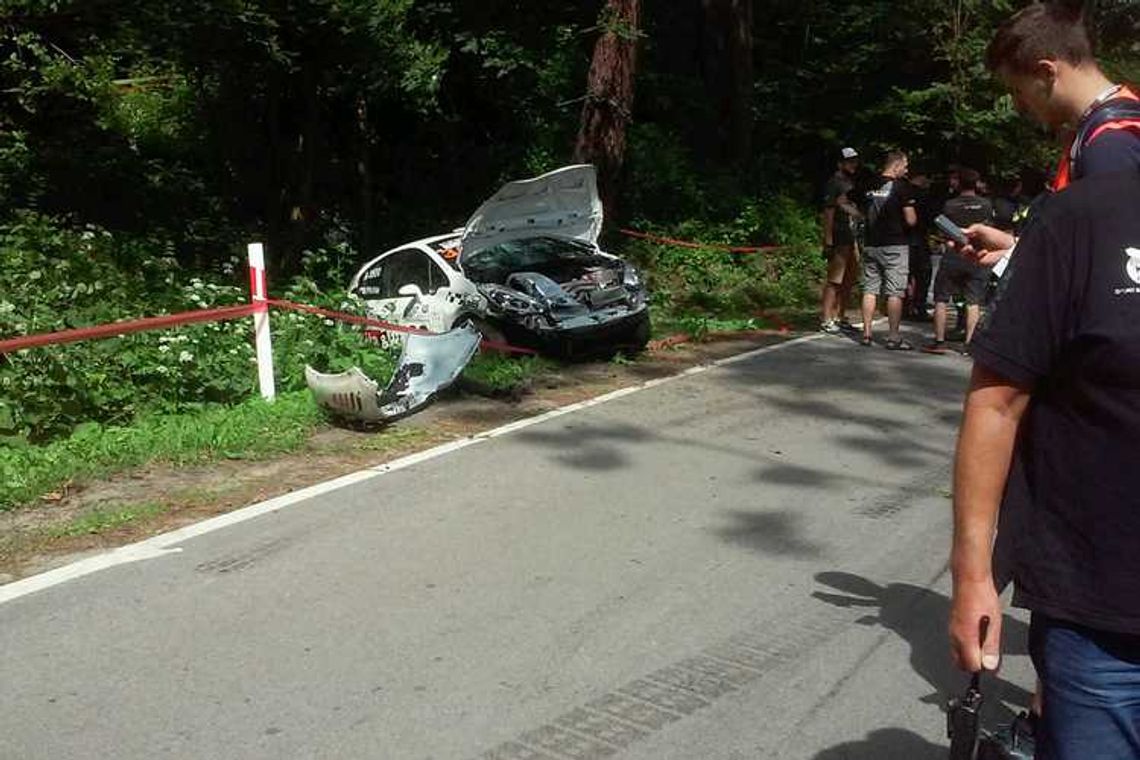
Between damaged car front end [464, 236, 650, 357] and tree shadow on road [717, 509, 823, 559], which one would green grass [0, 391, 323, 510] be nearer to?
damaged car front end [464, 236, 650, 357]

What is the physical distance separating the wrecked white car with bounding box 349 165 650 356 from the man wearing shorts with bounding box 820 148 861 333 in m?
2.45

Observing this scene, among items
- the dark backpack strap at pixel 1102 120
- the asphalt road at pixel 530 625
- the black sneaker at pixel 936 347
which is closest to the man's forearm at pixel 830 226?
the black sneaker at pixel 936 347

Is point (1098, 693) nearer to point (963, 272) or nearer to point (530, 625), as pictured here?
point (530, 625)

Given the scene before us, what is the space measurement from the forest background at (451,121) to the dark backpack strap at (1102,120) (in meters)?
10.4

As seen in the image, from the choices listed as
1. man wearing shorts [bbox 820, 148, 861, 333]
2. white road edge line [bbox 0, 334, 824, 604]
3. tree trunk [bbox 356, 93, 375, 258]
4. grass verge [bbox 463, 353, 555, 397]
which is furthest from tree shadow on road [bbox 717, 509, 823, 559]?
tree trunk [bbox 356, 93, 375, 258]

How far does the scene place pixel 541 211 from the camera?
1191cm

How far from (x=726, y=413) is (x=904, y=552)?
3.31 meters

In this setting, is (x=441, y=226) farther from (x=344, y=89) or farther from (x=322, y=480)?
(x=322, y=480)

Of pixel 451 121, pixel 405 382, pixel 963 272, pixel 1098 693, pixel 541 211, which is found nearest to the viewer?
pixel 1098 693

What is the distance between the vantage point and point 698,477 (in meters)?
7.23

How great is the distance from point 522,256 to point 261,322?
3.78 m

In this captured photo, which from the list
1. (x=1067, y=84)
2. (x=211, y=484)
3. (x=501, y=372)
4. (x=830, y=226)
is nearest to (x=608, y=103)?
(x=830, y=226)

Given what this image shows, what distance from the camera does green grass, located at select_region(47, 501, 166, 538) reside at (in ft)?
Result: 20.2

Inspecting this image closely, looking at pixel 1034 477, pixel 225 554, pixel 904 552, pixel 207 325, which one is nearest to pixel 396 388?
pixel 207 325
